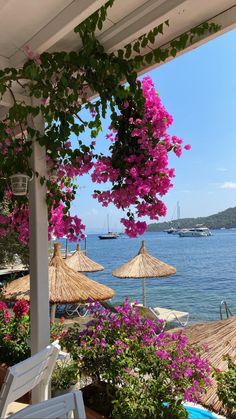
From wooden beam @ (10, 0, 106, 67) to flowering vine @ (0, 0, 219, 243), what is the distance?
0.24 feet

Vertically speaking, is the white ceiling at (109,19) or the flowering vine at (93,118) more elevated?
the white ceiling at (109,19)

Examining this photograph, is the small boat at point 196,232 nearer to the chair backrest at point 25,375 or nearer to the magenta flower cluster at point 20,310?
the magenta flower cluster at point 20,310

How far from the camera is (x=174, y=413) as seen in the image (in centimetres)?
211

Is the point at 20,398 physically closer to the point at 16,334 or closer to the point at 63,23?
the point at 16,334

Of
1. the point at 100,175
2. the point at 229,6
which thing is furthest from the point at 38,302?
the point at 229,6

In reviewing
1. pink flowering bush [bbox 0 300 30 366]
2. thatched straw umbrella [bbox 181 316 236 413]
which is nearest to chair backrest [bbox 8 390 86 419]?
thatched straw umbrella [bbox 181 316 236 413]

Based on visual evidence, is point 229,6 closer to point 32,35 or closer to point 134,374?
point 32,35

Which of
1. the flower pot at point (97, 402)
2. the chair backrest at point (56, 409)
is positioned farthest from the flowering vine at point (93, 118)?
the chair backrest at point (56, 409)

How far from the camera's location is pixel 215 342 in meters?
3.23

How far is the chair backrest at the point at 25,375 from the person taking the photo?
5.06ft

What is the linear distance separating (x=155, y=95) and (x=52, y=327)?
7.63ft

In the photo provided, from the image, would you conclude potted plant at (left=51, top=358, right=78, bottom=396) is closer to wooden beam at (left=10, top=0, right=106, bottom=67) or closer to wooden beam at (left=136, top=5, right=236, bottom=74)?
wooden beam at (left=10, top=0, right=106, bottom=67)

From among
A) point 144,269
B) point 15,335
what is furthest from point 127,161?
point 144,269

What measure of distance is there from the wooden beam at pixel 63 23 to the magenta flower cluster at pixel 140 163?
598mm
